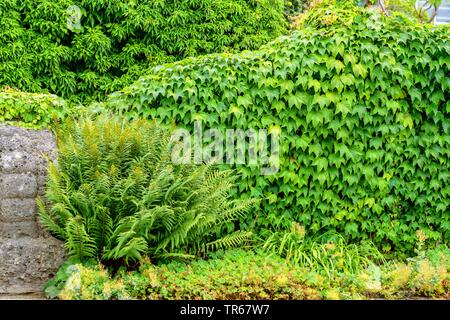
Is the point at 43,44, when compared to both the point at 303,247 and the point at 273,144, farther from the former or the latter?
the point at 303,247

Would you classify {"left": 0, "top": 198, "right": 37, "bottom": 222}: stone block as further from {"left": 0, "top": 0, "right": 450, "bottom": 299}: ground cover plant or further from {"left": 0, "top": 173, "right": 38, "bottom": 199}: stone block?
{"left": 0, "top": 0, "right": 450, "bottom": 299}: ground cover plant

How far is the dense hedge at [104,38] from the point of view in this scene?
303 inches

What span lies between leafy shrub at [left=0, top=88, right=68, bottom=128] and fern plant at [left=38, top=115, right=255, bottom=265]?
0.79 m

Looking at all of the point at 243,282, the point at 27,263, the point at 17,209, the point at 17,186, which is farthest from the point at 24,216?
the point at 243,282

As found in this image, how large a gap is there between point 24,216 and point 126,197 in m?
1.34

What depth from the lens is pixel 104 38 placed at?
26.6ft

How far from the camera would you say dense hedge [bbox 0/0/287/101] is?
7.70 metres

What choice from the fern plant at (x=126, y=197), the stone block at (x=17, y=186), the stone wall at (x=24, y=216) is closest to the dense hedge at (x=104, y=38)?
the stone wall at (x=24, y=216)

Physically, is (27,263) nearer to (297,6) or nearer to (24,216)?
(24,216)

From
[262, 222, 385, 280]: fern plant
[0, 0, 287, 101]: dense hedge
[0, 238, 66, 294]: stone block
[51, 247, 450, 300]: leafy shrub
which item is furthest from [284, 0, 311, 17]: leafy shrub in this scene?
[0, 238, 66, 294]: stone block

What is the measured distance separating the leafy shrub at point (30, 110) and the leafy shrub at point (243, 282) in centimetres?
227

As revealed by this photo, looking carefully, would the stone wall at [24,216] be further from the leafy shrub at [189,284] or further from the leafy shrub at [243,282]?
the leafy shrub at [189,284]
